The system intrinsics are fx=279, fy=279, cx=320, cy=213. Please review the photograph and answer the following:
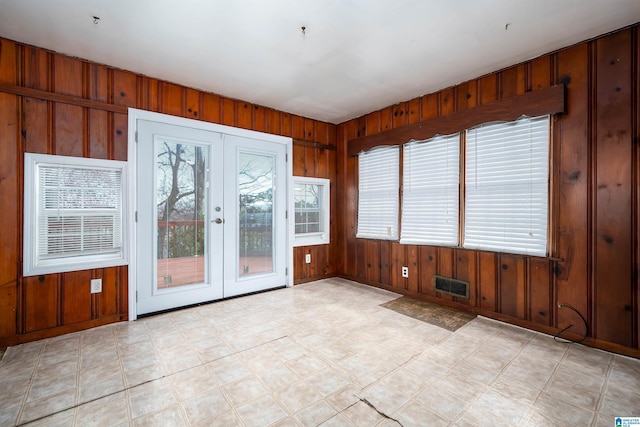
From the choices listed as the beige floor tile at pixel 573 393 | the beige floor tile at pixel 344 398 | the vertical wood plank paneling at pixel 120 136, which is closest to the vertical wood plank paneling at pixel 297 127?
the vertical wood plank paneling at pixel 120 136

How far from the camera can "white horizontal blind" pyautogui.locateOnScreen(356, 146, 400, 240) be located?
387 cm

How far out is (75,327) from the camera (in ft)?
8.54

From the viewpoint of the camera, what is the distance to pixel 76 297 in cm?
261

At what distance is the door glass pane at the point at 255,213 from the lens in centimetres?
367

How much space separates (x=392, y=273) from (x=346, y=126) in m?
2.44

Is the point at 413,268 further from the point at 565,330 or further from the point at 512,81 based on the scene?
the point at 512,81

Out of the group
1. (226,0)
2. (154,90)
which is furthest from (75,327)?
(226,0)

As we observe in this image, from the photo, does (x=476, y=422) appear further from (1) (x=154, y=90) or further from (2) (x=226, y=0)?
(1) (x=154, y=90)

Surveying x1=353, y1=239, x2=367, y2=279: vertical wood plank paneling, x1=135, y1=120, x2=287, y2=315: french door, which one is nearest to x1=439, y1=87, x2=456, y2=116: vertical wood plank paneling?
x1=353, y1=239, x2=367, y2=279: vertical wood plank paneling

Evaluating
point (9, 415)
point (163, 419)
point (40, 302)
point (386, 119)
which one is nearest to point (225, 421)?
point (163, 419)

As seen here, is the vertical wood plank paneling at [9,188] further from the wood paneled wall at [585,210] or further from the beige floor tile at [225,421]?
the wood paneled wall at [585,210]

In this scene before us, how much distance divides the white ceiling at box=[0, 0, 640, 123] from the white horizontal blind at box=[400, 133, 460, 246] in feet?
2.49

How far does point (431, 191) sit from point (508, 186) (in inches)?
32.2

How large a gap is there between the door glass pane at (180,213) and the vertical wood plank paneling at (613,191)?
3837 millimetres
